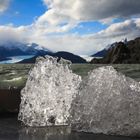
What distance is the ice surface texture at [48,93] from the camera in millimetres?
10781

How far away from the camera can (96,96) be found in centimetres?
1012

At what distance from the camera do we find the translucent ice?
9523 mm

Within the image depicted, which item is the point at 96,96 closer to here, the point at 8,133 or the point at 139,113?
the point at 139,113

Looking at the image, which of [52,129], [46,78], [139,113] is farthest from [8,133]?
[139,113]

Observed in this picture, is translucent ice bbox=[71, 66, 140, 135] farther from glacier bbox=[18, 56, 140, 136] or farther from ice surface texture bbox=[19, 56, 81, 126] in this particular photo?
ice surface texture bbox=[19, 56, 81, 126]

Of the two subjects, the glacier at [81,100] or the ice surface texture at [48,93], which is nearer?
the glacier at [81,100]

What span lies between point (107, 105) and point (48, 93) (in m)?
1.72

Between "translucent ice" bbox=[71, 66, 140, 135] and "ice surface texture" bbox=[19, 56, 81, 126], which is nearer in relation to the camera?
"translucent ice" bbox=[71, 66, 140, 135]

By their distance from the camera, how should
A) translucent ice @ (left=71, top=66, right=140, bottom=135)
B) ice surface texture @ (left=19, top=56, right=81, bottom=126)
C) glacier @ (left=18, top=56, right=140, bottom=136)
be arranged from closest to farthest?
1. translucent ice @ (left=71, top=66, right=140, bottom=135)
2. glacier @ (left=18, top=56, right=140, bottom=136)
3. ice surface texture @ (left=19, top=56, right=81, bottom=126)

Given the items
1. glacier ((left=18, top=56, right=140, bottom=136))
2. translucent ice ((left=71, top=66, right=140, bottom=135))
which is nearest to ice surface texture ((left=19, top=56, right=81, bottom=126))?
glacier ((left=18, top=56, right=140, bottom=136))

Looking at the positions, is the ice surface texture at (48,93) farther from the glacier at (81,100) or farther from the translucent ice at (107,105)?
the translucent ice at (107,105)

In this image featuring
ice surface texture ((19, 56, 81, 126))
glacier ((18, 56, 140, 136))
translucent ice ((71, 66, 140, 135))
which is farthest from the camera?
ice surface texture ((19, 56, 81, 126))

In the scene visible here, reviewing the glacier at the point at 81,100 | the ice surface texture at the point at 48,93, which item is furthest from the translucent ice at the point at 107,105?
the ice surface texture at the point at 48,93

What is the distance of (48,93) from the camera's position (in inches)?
431
